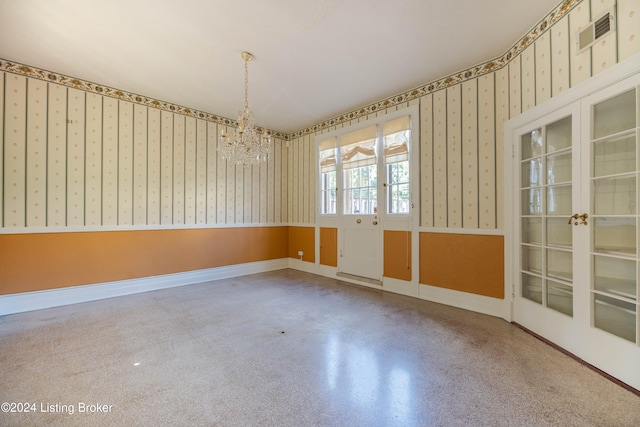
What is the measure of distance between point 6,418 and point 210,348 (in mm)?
1146

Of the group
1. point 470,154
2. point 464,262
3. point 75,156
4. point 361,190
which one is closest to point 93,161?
point 75,156

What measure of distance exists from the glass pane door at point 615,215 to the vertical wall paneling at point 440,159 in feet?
5.03

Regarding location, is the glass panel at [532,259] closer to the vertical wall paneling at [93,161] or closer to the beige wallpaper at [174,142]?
the beige wallpaper at [174,142]

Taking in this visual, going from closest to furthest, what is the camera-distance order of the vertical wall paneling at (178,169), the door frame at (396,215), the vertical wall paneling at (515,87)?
the vertical wall paneling at (515,87), the door frame at (396,215), the vertical wall paneling at (178,169)

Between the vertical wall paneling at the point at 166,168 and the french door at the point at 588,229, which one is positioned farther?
the vertical wall paneling at the point at 166,168

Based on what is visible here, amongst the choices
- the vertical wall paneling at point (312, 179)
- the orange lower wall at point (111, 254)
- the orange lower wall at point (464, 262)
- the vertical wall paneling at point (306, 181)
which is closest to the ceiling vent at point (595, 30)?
the orange lower wall at point (464, 262)

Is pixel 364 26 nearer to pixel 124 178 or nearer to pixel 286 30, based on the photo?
pixel 286 30

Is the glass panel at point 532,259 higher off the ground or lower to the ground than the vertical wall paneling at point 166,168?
lower

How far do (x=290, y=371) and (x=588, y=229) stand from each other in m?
2.54

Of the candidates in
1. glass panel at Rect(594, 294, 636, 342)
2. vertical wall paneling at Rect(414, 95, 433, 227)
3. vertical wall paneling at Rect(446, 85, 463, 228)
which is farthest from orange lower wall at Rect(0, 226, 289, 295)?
glass panel at Rect(594, 294, 636, 342)

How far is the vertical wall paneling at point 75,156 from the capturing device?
351 centimetres

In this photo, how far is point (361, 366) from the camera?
2.01 m

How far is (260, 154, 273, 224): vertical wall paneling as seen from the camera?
552cm

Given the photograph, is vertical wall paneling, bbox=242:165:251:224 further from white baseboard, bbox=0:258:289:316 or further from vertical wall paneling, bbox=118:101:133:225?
vertical wall paneling, bbox=118:101:133:225
